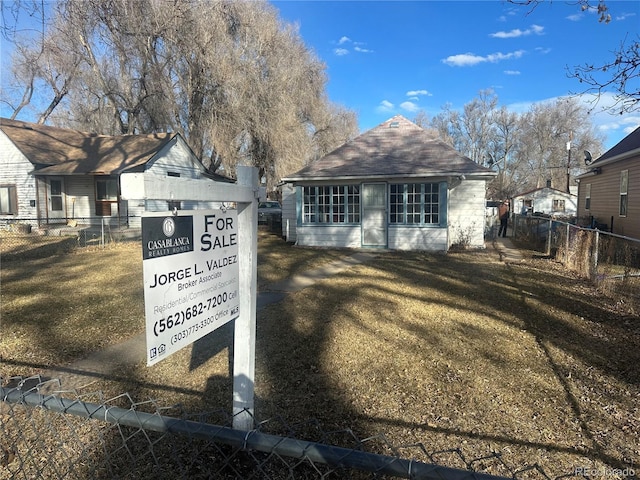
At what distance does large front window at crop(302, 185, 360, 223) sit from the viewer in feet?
45.1

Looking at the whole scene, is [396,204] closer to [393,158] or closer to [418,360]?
[393,158]

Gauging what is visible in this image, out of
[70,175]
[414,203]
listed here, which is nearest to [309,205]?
[414,203]

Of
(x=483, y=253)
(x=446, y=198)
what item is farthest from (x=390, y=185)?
(x=483, y=253)

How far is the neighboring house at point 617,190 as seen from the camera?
14.0 m

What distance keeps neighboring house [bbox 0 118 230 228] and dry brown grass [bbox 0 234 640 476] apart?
1245 centimetres

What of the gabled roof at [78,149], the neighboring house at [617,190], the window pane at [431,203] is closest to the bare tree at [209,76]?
the gabled roof at [78,149]

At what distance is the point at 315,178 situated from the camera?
13562 millimetres

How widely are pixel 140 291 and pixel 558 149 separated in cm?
6466

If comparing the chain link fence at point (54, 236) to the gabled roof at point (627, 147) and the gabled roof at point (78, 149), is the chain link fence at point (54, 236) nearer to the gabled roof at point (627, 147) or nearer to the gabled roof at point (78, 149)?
the gabled roof at point (78, 149)

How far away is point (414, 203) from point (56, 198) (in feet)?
57.6

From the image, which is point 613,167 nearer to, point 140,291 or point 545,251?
point 545,251

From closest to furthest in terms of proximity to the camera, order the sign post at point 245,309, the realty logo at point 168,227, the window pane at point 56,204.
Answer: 1. the realty logo at point 168,227
2. the sign post at point 245,309
3. the window pane at point 56,204

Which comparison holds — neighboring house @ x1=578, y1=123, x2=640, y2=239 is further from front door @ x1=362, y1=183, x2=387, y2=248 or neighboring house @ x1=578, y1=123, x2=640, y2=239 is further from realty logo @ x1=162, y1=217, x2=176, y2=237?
realty logo @ x1=162, y1=217, x2=176, y2=237

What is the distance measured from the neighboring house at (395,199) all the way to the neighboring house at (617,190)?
5.27 m
